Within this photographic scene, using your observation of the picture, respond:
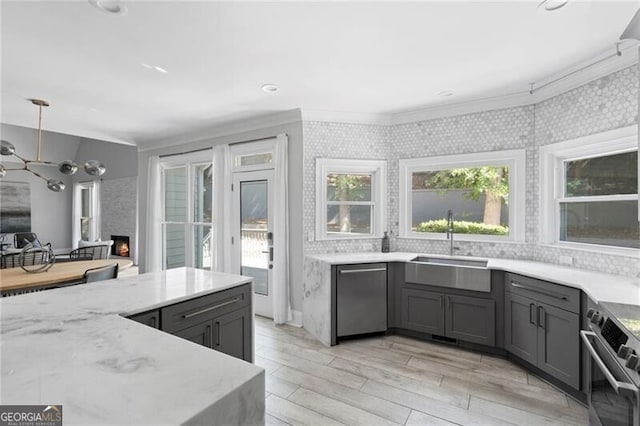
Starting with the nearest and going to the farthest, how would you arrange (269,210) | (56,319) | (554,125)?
1. (56,319)
2. (554,125)
3. (269,210)

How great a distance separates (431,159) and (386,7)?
223 centimetres

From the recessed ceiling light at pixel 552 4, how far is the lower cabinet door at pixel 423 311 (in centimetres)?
248

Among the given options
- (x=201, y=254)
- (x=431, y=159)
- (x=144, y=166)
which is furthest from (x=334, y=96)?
(x=144, y=166)

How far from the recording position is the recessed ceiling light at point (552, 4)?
6.14 feet

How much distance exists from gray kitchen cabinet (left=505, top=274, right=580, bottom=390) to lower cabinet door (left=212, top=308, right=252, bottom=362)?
92.6 inches

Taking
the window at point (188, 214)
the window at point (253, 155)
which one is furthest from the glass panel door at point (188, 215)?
the window at point (253, 155)

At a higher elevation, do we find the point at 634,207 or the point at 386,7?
the point at 386,7

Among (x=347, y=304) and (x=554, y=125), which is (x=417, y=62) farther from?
(x=347, y=304)

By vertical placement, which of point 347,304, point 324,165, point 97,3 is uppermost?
point 97,3

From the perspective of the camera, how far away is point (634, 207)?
2.57 meters

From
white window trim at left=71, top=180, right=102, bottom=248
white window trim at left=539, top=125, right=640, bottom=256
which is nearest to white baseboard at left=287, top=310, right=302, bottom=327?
white window trim at left=539, top=125, right=640, bottom=256

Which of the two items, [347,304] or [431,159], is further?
[431,159]

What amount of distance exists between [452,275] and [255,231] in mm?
2580

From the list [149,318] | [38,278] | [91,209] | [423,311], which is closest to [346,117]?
[423,311]
